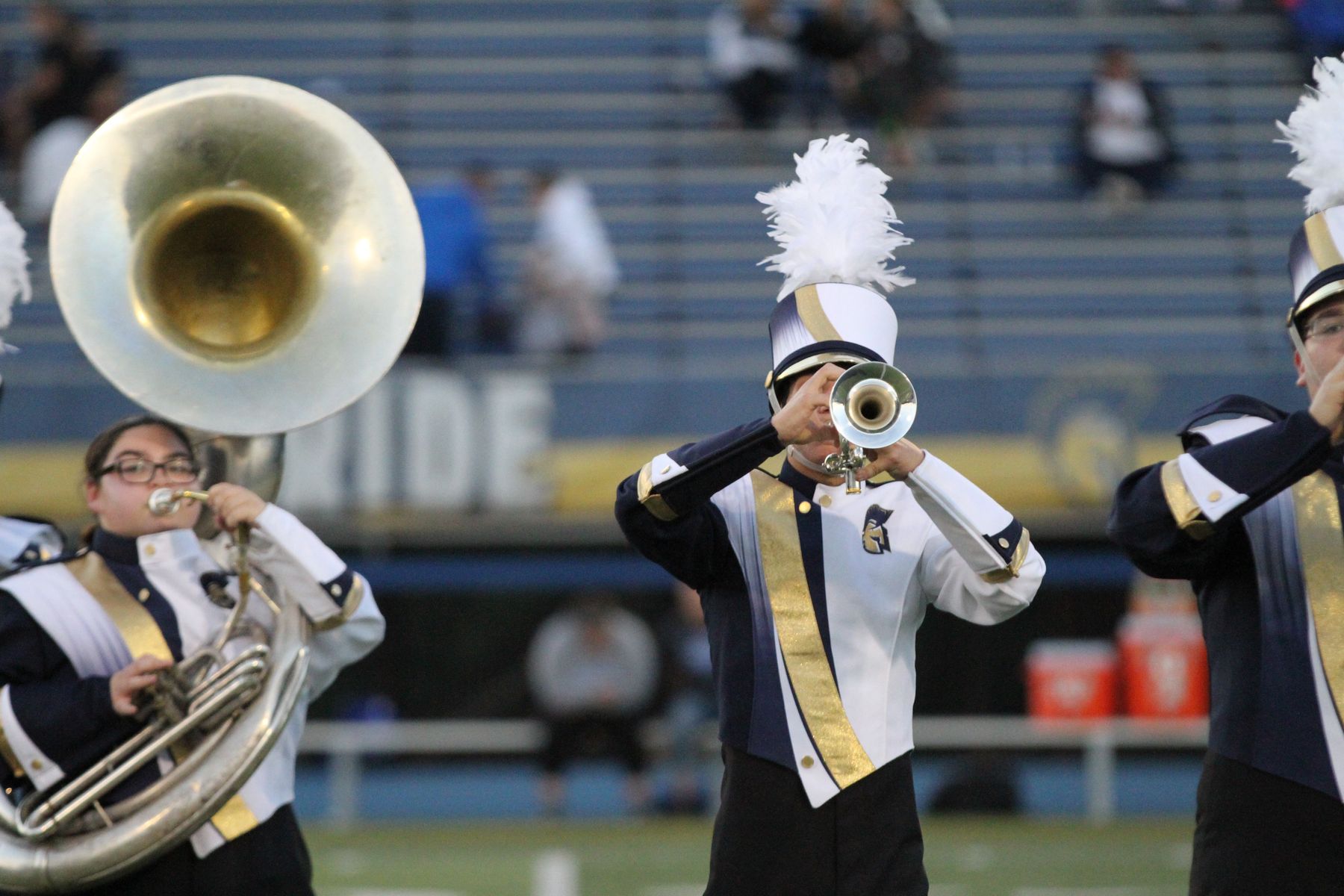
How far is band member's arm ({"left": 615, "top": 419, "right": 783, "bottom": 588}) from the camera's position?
12.0ft

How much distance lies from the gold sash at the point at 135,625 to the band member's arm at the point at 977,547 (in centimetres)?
148

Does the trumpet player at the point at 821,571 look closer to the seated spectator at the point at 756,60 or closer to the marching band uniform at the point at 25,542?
the marching band uniform at the point at 25,542

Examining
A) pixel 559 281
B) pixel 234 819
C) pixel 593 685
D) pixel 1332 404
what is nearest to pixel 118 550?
pixel 234 819

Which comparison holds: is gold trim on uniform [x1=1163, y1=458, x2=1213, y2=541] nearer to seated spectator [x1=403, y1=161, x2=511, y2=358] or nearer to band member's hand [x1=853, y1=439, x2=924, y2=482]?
band member's hand [x1=853, y1=439, x2=924, y2=482]

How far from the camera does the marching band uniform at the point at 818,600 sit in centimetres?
366

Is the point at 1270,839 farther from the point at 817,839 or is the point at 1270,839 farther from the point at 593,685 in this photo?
the point at 593,685

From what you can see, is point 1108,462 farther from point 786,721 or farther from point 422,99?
point 786,721

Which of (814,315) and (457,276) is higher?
(457,276)

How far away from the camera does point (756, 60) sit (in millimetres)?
13828

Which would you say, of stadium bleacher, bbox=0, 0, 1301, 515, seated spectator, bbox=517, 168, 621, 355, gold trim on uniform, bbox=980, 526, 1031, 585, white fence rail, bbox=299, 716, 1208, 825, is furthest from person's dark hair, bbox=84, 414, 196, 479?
seated spectator, bbox=517, 168, 621, 355

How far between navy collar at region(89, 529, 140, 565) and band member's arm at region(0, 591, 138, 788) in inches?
8.1

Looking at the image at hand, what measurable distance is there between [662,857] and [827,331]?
5.59 m

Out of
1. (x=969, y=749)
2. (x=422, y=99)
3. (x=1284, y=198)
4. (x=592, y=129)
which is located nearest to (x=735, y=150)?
(x=592, y=129)

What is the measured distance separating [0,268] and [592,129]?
35.0ft
